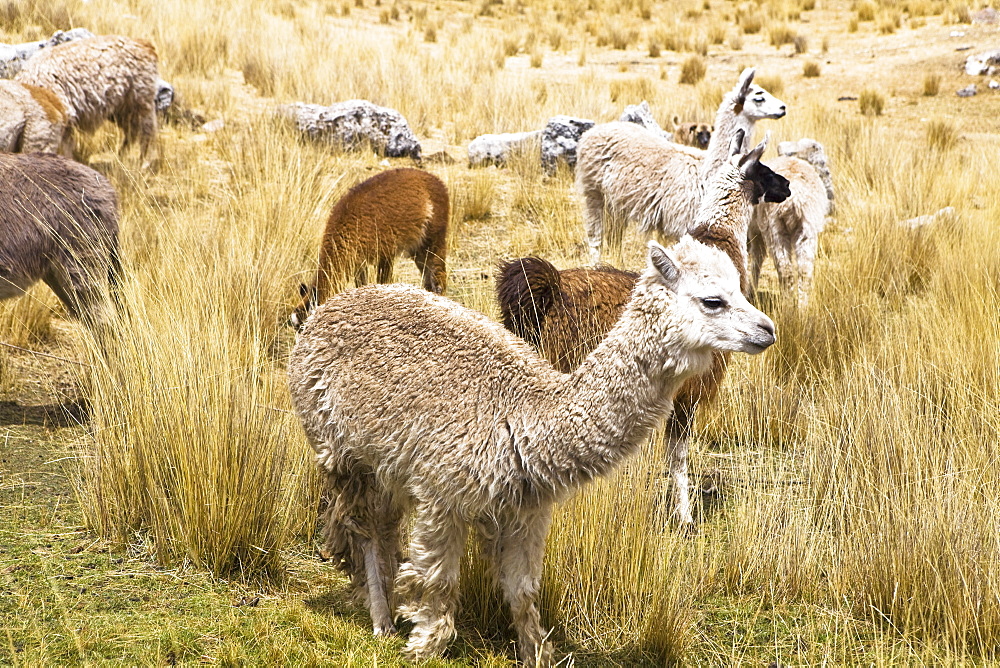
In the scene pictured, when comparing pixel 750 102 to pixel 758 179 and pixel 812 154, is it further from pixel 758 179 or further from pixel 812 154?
pixel 812 154

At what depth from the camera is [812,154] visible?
36.2ft

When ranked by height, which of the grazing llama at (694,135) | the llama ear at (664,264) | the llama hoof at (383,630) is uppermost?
the llama ear at (664,264)

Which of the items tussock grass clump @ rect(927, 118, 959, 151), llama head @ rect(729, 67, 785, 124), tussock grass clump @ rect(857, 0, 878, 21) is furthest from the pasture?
tussock grass clump @ rect(857, 0, 878, 21)

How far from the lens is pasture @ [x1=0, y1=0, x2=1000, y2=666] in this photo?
145 inches

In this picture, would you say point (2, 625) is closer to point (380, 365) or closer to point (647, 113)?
point (380, 365)

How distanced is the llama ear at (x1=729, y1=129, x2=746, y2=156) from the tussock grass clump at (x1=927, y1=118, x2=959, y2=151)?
6952 millimetres

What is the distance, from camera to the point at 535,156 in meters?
10.8

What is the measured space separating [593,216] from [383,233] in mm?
2921

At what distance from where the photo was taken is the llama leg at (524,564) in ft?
11.0

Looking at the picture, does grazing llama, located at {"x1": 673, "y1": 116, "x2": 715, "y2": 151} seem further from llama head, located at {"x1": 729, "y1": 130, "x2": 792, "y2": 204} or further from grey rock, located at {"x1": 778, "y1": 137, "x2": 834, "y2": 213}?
llama head, located at {"x1": 729, "y1": 130, "x2": 792, "y2": 204}

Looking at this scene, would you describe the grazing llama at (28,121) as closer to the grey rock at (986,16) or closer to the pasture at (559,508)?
the pasture at (559,508)

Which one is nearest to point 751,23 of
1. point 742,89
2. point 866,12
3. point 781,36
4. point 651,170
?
point 781,36

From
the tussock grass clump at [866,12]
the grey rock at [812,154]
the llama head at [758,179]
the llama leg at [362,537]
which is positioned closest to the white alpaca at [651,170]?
the llama head at [758,179]

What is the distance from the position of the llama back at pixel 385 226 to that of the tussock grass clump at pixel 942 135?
30.5 feet
